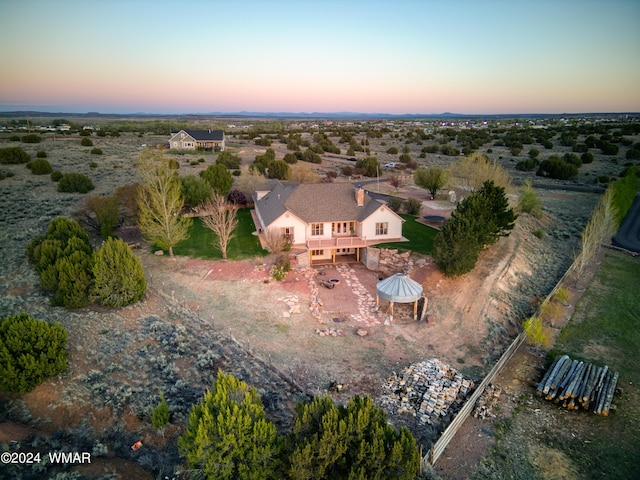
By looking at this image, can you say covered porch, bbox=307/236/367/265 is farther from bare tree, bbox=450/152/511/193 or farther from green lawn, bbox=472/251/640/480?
bare tree, bbox=450/152/511/193

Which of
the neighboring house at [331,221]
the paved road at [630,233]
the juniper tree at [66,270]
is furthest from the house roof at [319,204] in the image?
the paved road at [630,233]

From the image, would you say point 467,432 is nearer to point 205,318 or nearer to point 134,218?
point 205,318

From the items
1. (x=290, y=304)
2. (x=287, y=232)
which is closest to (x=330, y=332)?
(x=290, y=304)

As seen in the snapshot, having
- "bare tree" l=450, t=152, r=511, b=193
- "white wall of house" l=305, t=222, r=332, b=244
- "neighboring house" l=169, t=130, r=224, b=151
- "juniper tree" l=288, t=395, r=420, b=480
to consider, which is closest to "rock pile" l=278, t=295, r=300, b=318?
"white wall of house" l=305, t=222, r=332, b=244

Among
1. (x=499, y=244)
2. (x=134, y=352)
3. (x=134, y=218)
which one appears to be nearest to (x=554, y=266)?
(x=499, y=244)

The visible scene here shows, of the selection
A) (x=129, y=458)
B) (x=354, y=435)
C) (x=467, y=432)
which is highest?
(x=354, y=435)

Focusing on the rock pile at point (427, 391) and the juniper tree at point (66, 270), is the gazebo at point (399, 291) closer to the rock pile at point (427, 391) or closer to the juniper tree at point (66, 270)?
the rock pile at point (427, 391)
